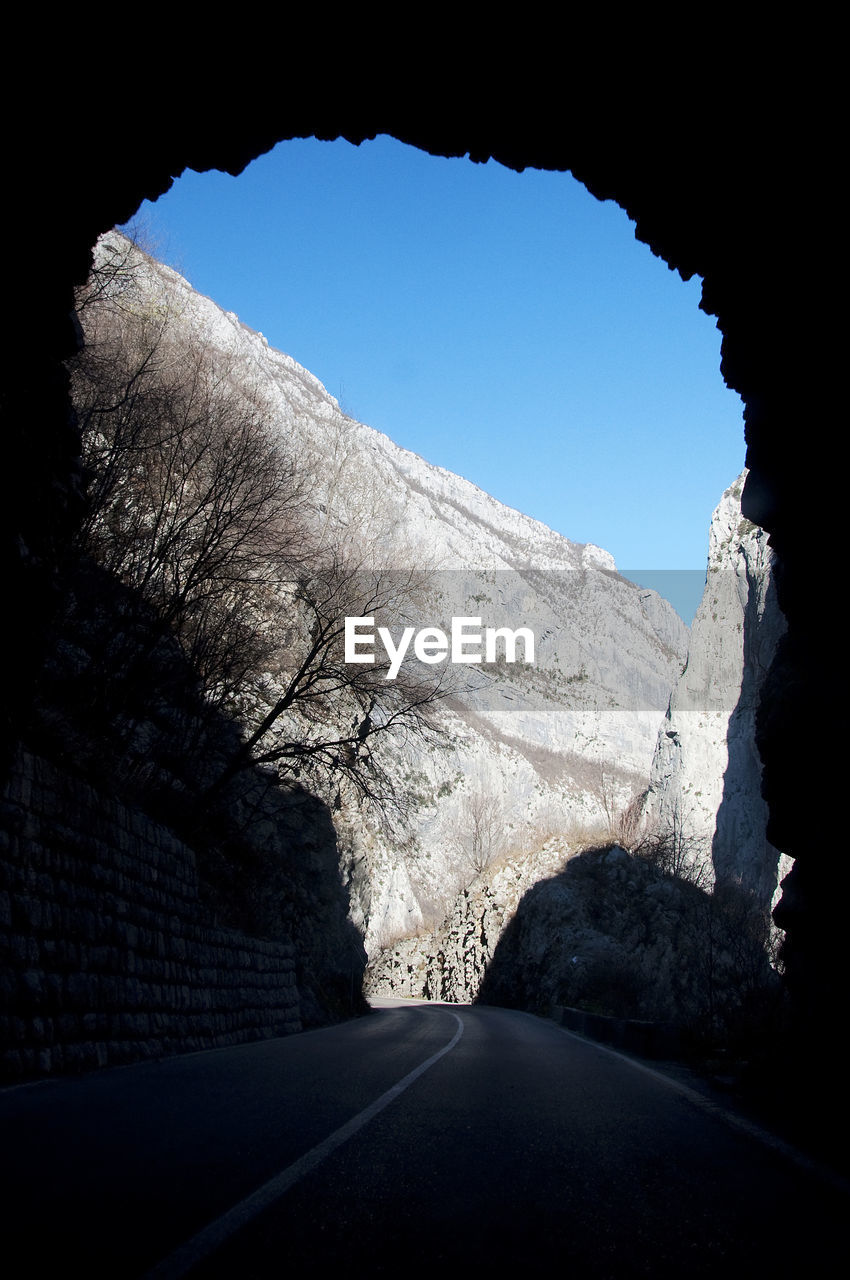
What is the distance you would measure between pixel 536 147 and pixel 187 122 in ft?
9.49

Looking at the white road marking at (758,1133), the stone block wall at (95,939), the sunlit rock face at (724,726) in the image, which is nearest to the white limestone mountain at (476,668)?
the stone block wall at (95,939)

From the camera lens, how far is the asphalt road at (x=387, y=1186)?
2680 mm

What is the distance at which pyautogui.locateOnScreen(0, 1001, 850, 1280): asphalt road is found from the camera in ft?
8.79

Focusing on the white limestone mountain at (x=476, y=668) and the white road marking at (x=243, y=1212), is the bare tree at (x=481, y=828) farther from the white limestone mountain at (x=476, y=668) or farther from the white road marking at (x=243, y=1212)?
the white road marking at (x=243, y=1212)

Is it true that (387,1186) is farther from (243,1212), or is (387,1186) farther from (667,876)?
(667,876)

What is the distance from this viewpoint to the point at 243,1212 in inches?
117

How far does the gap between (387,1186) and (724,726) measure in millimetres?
47515

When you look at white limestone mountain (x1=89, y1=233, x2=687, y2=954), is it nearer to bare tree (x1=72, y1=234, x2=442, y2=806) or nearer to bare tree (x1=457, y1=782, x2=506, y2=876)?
bare tree (x1=457, y1=782, x2=506, y2=876)

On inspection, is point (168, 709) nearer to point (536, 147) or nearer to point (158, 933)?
point (158, 933)

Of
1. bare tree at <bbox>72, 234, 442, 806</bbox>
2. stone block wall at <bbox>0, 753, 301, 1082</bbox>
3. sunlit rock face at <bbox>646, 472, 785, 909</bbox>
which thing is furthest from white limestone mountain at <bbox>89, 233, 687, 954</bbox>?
sunlit rock face at <bbox>646, 472, 785, 909</bbox>

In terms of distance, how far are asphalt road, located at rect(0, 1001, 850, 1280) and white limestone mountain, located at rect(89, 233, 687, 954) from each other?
501 inches

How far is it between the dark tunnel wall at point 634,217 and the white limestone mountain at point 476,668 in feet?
33.3

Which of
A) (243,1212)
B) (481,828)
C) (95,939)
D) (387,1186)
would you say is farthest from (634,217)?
(481,828)

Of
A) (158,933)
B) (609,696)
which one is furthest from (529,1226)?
(609,696)
